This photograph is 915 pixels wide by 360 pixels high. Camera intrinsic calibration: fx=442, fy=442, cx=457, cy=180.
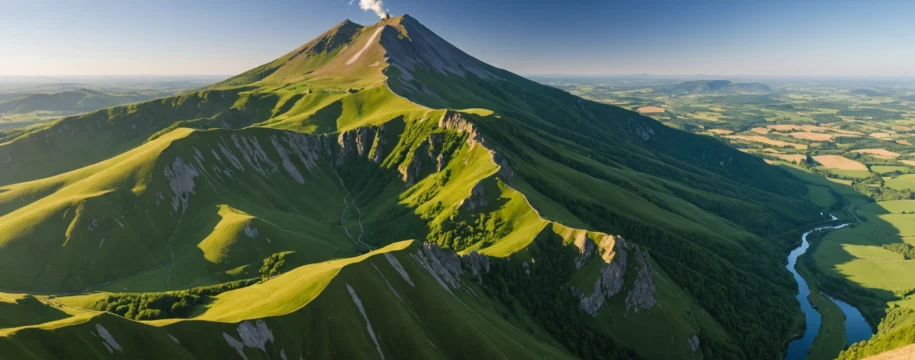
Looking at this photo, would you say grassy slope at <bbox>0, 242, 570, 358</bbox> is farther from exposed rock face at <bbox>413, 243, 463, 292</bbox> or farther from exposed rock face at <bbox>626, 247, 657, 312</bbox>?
exposed rock face at <bbox>626, 247, 657, 312</bbox>

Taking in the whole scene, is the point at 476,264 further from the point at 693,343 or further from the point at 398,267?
the point at 693,343

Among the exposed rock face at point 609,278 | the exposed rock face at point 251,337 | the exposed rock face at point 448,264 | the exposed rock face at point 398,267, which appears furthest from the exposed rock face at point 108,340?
the exposed rock face at point 609,278

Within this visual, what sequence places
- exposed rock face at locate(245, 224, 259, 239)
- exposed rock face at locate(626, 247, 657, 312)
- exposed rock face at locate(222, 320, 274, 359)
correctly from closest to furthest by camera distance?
1. exposed rock face at locate(222, 320, 274, 359)
2. exposed rock face at locate(626, 247, 657, 312)
3. exposed rock face at locate(245, 224, 259, 239)

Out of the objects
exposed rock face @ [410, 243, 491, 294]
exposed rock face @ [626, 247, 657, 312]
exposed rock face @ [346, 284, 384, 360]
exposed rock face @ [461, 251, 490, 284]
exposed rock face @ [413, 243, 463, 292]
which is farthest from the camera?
exposed rock face @ [626, 247, 657, 312]

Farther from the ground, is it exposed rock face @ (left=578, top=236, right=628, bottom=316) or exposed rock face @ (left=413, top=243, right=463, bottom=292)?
exposed rock face @ (left=413, top=243, right=463, bottom=292)

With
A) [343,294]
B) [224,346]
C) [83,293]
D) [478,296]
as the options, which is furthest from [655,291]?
[83,293]

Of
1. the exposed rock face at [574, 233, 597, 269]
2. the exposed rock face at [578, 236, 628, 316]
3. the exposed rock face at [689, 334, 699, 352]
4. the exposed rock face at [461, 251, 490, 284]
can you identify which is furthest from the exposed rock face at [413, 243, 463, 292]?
the exposed rock face at [689, 334, 699, 352]

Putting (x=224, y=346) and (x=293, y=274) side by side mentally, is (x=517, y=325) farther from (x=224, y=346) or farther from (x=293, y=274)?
(x=224, y=346)
